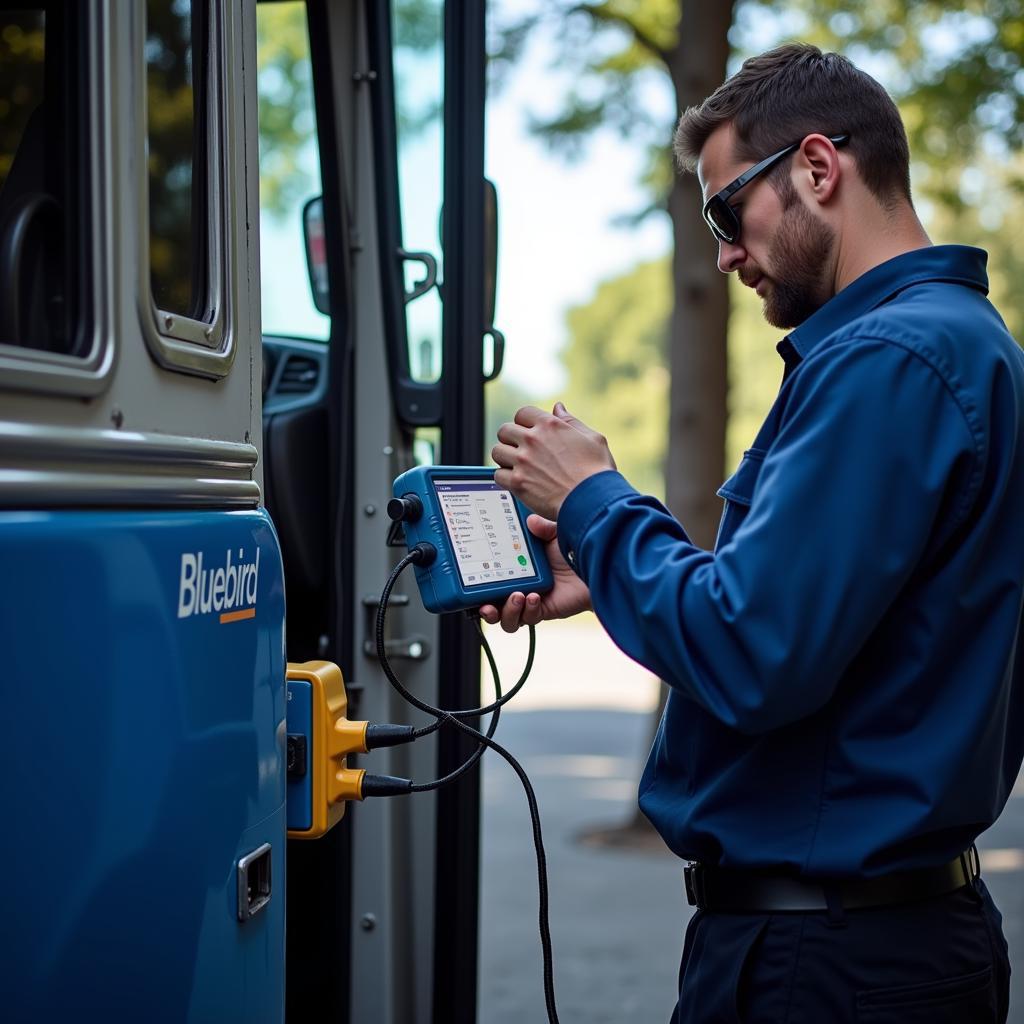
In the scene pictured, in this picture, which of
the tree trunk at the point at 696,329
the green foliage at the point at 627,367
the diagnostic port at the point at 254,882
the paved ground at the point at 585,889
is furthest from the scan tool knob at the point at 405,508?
the green foliage at the point at 627,367

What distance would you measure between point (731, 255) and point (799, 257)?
0.37 feet

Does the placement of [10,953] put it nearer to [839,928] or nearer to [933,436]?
[839,928]

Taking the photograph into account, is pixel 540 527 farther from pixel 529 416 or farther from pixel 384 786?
pixel 384 786

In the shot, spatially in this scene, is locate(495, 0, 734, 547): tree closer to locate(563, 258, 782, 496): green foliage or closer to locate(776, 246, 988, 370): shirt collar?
locate(776, 246, 988, 370): shirt collar

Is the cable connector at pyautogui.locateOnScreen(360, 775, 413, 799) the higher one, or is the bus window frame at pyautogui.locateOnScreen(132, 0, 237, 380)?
the bus window frame at pyautogui.locateOnScreen(132, 0, 237, 380)

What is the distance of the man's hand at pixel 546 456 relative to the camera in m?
1.74

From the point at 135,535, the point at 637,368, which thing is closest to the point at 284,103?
the point at 135,535

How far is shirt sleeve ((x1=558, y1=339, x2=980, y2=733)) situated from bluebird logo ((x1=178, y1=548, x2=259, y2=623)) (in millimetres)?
505

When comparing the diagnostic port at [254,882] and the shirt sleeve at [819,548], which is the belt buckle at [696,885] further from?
the diagnostic port at [254,882]

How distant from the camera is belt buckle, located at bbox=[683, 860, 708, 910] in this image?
1758 millimetres

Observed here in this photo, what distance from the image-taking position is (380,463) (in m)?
2.90

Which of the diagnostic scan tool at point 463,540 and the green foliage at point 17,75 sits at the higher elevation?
the green foliage at point 17,75

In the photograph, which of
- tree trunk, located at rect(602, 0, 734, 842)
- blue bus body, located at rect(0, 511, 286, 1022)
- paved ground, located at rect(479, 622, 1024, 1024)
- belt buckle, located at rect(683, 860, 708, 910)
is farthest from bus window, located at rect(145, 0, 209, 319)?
tree trunk, located at rect(602, 0, 734, 842)

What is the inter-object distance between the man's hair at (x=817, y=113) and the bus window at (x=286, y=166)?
0.70m
